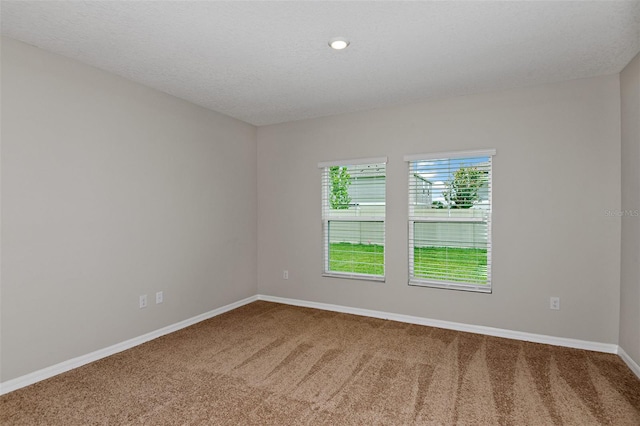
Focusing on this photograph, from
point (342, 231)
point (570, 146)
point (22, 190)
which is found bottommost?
point (342, 231)

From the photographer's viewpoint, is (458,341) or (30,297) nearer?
(30,297)

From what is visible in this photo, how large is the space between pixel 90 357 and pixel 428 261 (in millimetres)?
3510

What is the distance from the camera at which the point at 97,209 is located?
3105 mm

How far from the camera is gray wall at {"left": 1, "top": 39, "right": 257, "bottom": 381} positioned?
259 cm

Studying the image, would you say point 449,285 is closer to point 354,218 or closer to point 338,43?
point 354,218

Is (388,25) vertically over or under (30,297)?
over

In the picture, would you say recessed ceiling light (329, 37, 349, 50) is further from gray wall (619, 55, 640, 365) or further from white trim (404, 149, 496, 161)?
gray wall (619, 55, 640, 365)

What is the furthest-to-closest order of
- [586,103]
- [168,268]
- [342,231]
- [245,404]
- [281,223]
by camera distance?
[281,223] → [342,231] → [168,268] → [586,103] → [245,404]

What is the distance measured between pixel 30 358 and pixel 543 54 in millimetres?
4690

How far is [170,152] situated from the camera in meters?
3.82

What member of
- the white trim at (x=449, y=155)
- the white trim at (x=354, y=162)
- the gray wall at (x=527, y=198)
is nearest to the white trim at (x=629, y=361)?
the gray wall at (x=527, y=198)

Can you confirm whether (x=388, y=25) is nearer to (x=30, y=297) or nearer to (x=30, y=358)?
(x=30, y=297)

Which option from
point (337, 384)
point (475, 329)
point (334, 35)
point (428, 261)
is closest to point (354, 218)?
point (428, 261)

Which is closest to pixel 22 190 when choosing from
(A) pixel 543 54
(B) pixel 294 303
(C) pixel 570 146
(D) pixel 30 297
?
(D) pixel 30 297
